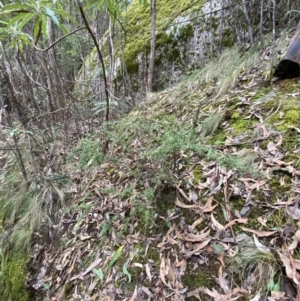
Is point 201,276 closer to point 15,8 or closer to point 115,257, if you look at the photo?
point 115,257

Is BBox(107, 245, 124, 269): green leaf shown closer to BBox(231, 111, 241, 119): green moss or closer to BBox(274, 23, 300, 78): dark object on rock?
BBox(231, 111, 241, 119): green moss

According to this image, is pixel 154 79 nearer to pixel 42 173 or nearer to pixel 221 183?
pixel 42 173

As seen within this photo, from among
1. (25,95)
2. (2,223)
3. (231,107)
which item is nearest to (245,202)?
(231,107)

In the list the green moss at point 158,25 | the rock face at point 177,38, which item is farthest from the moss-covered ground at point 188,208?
the green moss at point 158,25

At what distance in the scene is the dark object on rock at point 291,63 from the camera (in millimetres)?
2201

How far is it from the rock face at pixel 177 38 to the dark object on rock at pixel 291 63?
1304 millimetres

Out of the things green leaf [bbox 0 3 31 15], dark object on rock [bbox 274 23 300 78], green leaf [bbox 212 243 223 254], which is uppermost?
green leaf [bbox 0 3 31 15]

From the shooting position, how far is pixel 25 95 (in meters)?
3.20

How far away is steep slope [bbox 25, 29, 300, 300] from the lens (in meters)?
1.38

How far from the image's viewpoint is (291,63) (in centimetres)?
226

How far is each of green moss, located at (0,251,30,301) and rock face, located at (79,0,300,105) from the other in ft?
8.55

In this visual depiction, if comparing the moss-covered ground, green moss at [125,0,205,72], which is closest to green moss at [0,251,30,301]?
the moss-covered ground

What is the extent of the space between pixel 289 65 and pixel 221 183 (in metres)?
1.33

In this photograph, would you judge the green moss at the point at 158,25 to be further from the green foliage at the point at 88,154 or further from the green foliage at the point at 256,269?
the green foliage at the point at 256,269
